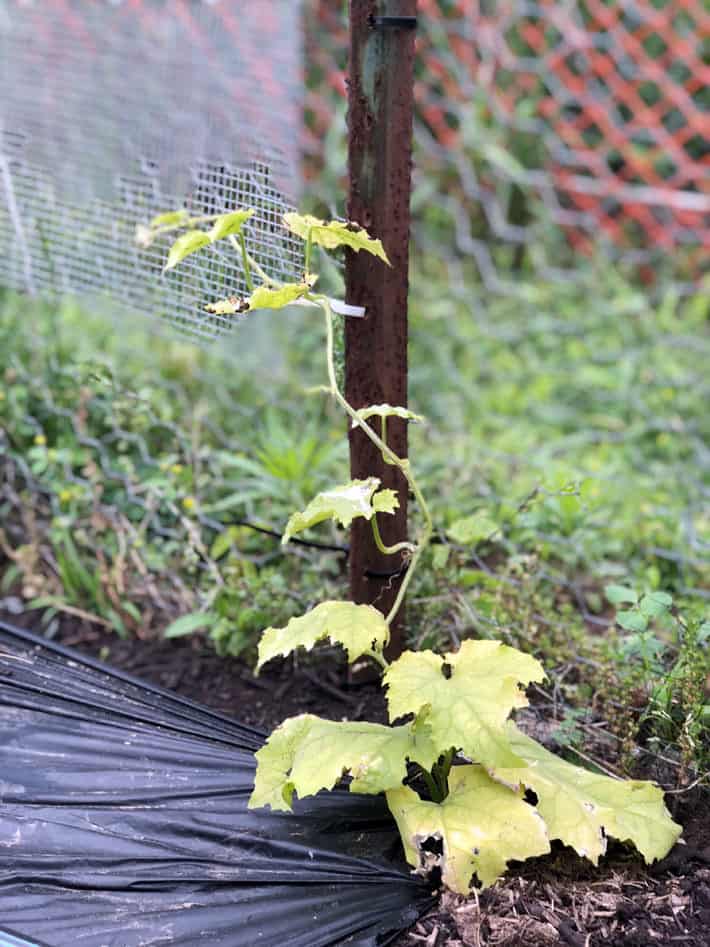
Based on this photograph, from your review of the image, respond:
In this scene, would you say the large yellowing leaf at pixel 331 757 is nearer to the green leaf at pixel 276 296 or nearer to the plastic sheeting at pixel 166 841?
the plastic sheeting at pixel 166 841

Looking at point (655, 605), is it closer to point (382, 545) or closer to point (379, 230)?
point (382, 545)

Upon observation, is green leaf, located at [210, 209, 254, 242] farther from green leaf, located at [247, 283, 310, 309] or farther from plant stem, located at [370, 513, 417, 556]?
plant stem, located at [370, 513, 417, 556]

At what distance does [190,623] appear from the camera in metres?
1.93

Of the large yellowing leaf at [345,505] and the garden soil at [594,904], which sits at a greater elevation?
the large yellowing leaf at [345,505]

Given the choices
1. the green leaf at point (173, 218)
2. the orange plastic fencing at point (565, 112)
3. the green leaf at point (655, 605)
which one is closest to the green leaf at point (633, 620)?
the green leaf at point (655, 605)

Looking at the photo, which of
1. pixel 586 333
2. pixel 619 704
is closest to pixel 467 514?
pixel 619 704

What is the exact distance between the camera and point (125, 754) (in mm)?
1513

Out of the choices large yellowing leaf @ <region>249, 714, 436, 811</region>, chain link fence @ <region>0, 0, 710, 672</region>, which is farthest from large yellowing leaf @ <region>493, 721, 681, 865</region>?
chain link fence @ <region>0, 0, 710, 672</region>

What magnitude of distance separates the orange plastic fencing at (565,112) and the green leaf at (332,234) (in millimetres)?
2503

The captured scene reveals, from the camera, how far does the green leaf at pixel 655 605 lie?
58.8 inches

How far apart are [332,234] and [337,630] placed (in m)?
0.50

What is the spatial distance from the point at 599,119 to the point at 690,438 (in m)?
1.58

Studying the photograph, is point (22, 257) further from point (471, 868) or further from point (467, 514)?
point (471, 868)

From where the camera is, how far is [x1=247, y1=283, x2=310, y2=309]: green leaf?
51.9 inches
